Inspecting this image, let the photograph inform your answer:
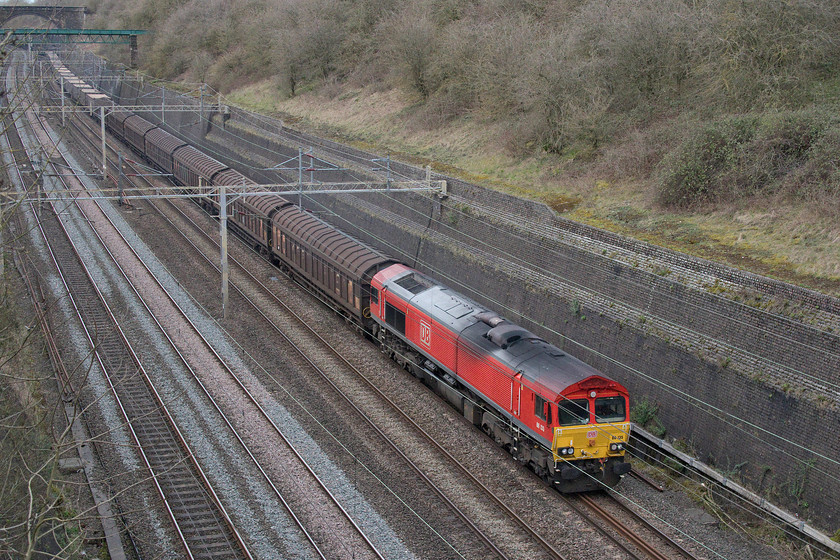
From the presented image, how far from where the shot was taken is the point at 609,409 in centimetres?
1502

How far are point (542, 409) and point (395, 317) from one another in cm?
677

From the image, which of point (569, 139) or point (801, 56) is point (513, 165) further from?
point (801, 56)

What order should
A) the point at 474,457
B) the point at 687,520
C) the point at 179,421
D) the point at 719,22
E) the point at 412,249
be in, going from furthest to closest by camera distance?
the point at 412,249
the point at 719,22
the point at 179,421
the point at 474,457
the point at 687,520

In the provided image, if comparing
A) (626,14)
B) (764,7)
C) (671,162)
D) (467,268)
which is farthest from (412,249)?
(764,7)

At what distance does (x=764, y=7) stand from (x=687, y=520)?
17.9m

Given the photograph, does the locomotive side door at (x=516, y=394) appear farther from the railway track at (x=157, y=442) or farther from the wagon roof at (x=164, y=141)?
the wagon roof at (x=164, y=141)

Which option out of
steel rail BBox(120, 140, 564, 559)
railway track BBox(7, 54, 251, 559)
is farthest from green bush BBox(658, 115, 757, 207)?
railway track BBox(7, 54, 251, 559)

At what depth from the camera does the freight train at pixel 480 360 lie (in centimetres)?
1476

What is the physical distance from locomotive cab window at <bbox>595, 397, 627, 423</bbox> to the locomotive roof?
1.98 feet

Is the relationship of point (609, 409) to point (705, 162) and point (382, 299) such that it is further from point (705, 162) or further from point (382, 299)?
point (705, 162)

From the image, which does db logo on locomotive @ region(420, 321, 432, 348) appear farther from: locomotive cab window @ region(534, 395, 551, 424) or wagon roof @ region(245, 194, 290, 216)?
wagon roof @ region(245, 194, 290, 216)

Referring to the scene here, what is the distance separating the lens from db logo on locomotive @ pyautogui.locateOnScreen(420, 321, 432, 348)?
742 inches

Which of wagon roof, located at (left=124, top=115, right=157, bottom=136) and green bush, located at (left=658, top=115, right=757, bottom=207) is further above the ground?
green bush, located at (left=658, top=115, right=757, bottom=207)

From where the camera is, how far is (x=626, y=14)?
96.4 feet
